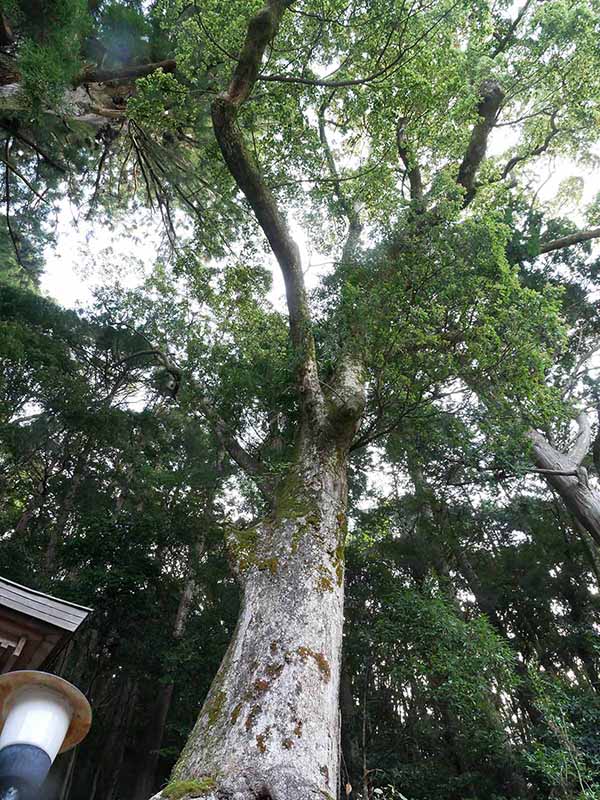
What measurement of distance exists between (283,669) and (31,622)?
5.14 feet

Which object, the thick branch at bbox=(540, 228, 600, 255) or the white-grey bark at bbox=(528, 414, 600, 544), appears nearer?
the white-grey bark at bbox=(528, 414, 600, 544)

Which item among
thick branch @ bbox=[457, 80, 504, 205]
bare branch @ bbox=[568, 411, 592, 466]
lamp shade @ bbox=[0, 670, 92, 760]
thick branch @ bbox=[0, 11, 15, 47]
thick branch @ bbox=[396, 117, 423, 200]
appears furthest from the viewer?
thick branch @ bbox=[457, 80, 504, 205]

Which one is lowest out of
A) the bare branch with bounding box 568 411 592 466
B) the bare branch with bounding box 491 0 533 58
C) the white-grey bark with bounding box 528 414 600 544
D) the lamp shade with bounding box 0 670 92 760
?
the lamp shade with bounding box 0 670 92 760

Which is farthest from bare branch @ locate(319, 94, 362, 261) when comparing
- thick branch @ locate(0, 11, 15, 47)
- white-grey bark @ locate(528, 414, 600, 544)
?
thick branch @ locate(0, 11, 15, 47)

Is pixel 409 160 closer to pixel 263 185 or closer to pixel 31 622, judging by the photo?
pixel 263 185

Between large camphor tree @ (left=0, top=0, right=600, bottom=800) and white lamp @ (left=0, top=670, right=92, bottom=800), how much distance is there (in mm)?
794

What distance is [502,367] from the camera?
186 inches

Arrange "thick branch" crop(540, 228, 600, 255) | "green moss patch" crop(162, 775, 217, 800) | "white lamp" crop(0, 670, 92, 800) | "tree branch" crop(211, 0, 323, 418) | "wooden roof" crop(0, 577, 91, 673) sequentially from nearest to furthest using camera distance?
1. "white lamp" crop(0, 670, 92, 800)
2. "green moss patch" crop(162, 775, 217, 800)
3. "wooden roof" crop(0, 577, 91, 673)
4. "tree branch" crop(211, 0, 323, 418)
5. "thick branch" crop(540, 228, 600, 255)

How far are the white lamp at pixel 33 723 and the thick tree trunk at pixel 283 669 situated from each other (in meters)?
0.85

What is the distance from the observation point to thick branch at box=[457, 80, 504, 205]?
270 inches

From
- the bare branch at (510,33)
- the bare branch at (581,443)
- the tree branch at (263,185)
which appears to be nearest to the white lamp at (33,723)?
the tree branch at (263,185)

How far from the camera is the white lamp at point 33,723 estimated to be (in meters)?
1.15

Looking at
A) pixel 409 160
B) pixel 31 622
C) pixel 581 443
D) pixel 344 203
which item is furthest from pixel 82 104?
pixel 581 443

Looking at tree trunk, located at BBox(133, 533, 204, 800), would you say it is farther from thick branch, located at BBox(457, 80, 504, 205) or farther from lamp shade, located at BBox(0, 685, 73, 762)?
thick branch, located at BBox(457, 80, 504, 205)
